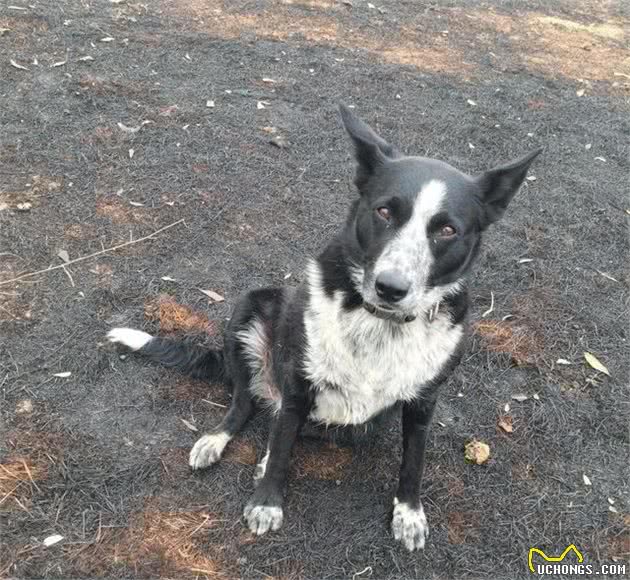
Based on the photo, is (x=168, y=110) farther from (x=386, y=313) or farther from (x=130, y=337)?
(x=386, y=313)

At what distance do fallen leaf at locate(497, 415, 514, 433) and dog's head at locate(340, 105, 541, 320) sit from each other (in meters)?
1.12

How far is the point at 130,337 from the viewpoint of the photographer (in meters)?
3.23

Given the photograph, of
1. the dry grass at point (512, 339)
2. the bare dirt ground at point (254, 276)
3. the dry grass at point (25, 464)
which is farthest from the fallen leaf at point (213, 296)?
the dry grass at point (512, 339)

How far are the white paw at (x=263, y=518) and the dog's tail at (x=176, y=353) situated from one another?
32.1 inches

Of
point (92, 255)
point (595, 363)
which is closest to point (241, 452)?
point (92, 255)

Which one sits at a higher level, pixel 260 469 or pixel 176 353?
pixel 176 353

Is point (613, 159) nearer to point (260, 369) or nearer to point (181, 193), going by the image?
point (181, 193)

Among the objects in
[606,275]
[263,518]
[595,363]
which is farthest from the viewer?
[606,275]

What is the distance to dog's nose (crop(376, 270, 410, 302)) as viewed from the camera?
2.22m

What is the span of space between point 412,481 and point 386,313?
853 millimetres

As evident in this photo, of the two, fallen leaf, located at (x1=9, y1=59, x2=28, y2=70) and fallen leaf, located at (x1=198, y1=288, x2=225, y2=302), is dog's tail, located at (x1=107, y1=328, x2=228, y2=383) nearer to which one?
fallen leaf, located at (x1=198, y1=288, x2=225, y2=302)

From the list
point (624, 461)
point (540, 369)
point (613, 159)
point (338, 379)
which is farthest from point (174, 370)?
point (613, 159)

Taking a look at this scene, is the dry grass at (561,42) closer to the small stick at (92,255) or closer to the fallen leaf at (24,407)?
the small stick at (92,255)

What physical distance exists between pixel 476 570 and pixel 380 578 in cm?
44
